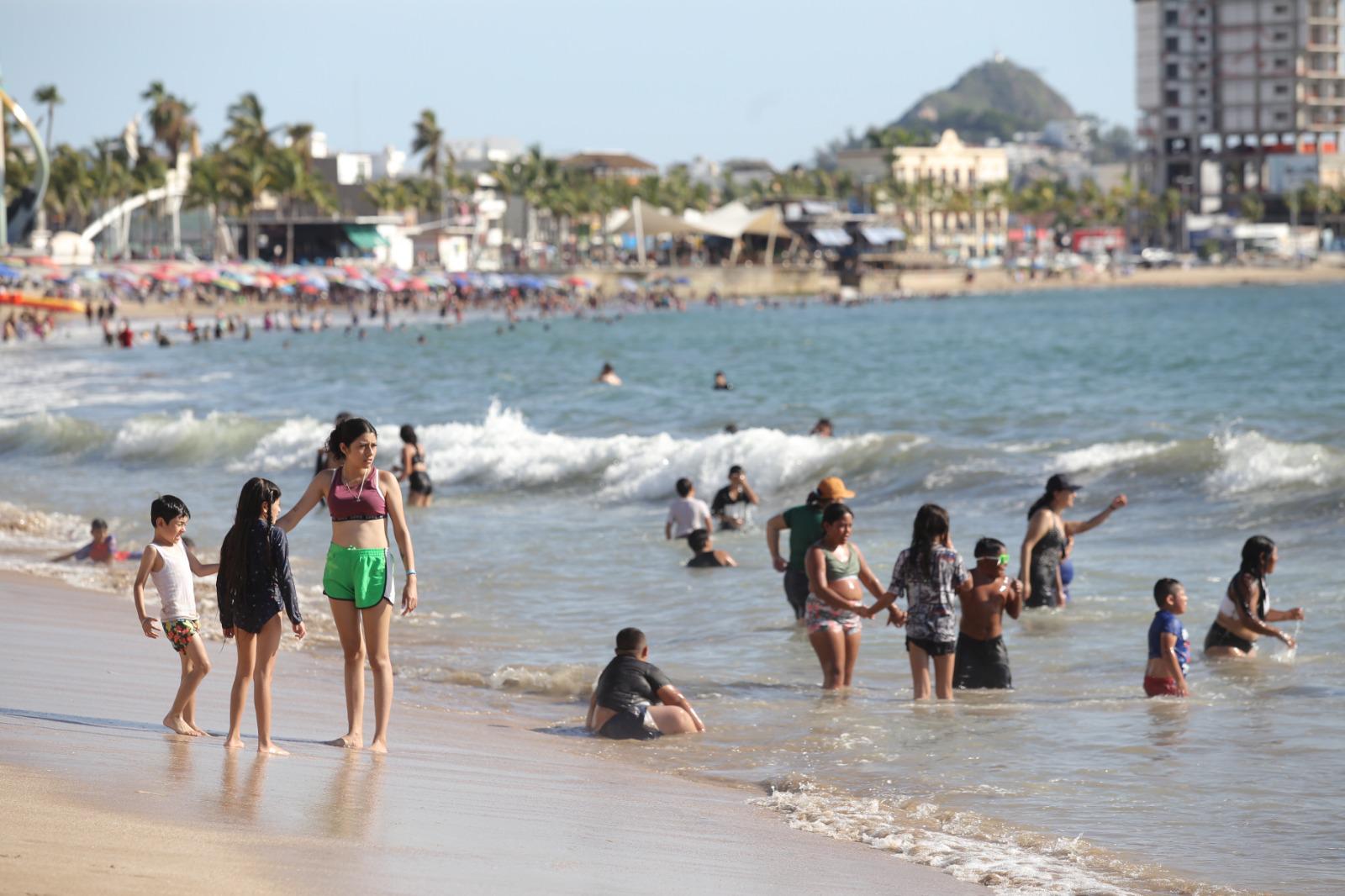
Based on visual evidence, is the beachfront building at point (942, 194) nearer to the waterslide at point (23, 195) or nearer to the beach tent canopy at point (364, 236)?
the beach tent canopy at point (364, 236)

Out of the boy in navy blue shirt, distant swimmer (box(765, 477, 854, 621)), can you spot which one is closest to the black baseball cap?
distant swimmer (box(765, 477, 854, 621))

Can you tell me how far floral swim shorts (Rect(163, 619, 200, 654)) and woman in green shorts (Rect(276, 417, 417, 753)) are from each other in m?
0.66

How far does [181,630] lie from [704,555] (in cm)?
838

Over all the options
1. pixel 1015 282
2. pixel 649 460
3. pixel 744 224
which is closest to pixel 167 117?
pixel 744 224

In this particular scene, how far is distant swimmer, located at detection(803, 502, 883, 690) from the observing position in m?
9.49

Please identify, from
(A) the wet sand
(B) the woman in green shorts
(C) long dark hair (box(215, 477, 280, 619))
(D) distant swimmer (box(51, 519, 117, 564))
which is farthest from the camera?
(D) distant swimmer (box(51, 519, 117, 564))

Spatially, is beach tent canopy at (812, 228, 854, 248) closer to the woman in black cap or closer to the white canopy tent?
the white canopy tent

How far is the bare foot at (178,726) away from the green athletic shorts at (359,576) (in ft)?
2.85

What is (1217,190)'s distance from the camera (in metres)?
173

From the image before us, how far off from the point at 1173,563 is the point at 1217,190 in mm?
A: 169195

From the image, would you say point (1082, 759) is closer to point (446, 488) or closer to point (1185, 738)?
point (1185, 738)

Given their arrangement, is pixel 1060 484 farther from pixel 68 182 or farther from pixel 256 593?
pixel 68 182

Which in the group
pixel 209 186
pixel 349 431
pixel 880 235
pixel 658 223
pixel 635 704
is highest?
pixel 209 186

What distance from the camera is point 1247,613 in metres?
10.3
